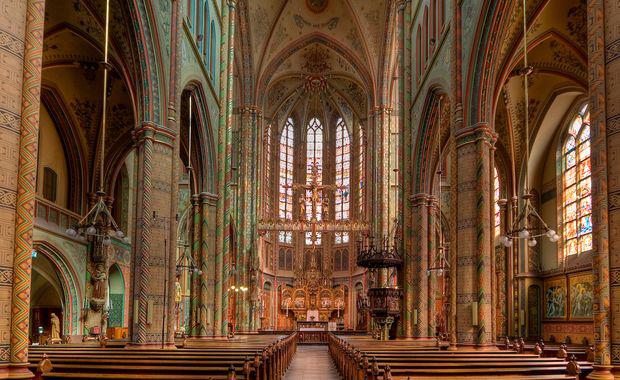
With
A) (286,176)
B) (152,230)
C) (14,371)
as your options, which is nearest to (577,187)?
(152,230)

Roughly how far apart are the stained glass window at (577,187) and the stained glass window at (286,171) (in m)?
26.0

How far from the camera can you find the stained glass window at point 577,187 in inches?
916

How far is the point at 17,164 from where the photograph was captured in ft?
26.3

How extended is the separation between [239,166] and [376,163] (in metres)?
8.09

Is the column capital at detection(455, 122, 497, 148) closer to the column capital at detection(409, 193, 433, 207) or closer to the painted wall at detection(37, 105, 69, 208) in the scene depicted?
the column capital at detection(409, 193, 433, 207)

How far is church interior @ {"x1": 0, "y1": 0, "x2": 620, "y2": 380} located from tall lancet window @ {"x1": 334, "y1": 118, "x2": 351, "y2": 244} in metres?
2.65

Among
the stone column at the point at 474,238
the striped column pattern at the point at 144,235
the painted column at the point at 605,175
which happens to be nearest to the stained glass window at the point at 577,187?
the stone column at the point at 474,238

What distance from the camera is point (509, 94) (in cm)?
2503

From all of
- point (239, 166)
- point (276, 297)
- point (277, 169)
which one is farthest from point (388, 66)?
point (276, 297)

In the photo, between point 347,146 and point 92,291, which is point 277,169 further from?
point 92,291

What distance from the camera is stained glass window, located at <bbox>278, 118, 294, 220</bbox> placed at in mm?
48562

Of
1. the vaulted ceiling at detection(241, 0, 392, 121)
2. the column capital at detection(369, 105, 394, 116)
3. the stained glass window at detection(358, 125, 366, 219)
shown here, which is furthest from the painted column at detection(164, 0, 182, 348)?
the stained glass window at detection(358, 125, 366, 219)

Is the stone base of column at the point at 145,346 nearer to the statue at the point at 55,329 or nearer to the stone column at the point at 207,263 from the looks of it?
the stone column at the point at 207,263

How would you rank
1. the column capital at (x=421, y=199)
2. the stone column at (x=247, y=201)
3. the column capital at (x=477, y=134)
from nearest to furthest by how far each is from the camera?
Result: 1. the column capital at (x=477, y=134)
2. the column capital at (x=421, y=199)
3. the stone column at (x=247, y=201)
